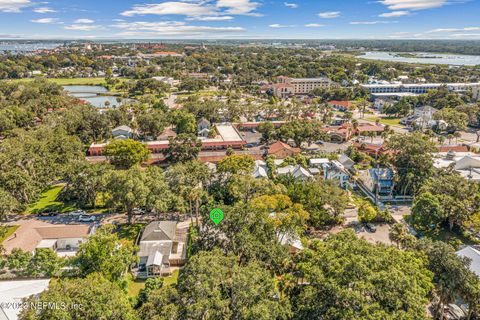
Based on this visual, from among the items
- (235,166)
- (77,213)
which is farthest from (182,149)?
(77,213)

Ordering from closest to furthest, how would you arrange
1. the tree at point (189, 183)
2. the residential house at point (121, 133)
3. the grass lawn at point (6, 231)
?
the grass lawn at point (6, 231)
the tree at point (189, 183)
the residential house at point (121, 133)

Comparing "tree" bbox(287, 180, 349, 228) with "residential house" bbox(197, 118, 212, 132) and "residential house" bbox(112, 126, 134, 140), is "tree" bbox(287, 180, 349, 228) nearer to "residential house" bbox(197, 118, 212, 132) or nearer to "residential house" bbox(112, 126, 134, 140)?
"residential house" bbox(197, 118, 212, 132)

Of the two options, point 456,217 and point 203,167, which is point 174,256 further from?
point 456,217

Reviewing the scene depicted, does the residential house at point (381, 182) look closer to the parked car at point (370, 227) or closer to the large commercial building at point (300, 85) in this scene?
the parked car at point (370, 227)

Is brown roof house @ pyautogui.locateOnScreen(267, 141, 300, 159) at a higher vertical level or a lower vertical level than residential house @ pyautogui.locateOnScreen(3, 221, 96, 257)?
higher

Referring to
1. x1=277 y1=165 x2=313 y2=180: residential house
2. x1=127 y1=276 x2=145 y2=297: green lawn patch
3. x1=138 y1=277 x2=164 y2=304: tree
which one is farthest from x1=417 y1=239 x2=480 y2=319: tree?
x1=127 y1=276 x2=145 y2=297: green lawn patch

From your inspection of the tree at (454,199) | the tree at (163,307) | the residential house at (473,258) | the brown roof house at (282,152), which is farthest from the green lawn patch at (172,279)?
the brown roof house at (282,152)
